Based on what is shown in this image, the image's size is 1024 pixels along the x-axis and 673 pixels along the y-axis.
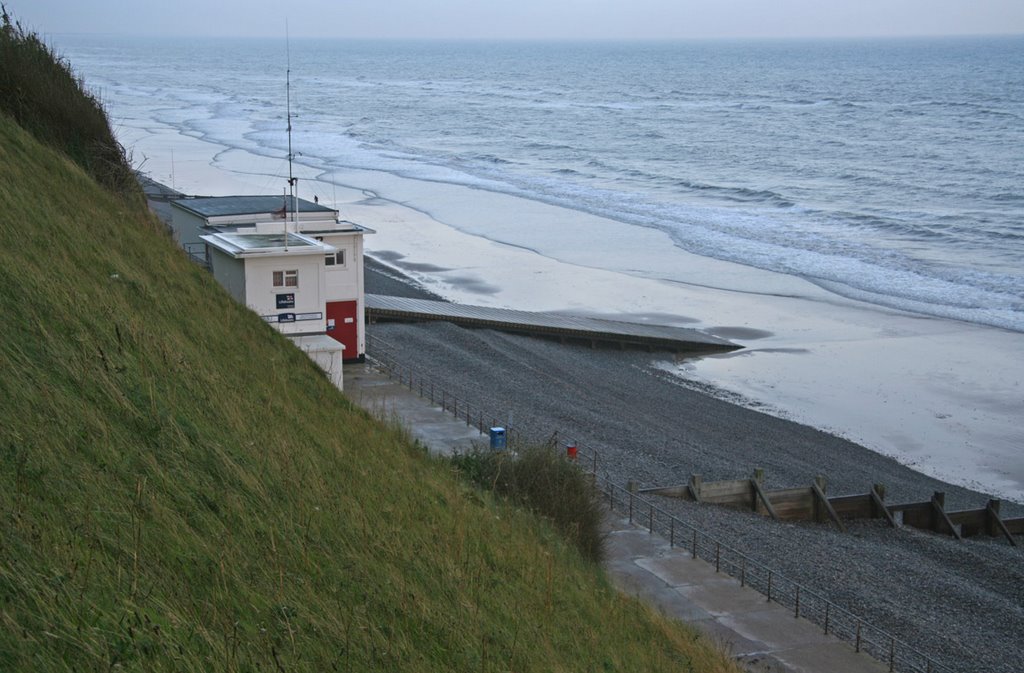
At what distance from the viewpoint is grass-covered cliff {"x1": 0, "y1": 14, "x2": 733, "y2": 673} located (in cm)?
592

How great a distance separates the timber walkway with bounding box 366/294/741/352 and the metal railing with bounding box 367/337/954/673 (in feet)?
37.0

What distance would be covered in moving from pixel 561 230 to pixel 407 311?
21.3 metres

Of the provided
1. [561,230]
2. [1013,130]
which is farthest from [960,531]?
[1013,130]

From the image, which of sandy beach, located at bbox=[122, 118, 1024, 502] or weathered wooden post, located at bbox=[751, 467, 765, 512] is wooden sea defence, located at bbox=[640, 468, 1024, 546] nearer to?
weathered wooden post, located at bbox=[751, 467, 765, 512]

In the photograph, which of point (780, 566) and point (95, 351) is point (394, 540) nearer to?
point (95, 351)

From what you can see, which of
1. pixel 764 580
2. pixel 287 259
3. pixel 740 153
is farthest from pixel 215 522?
pixel 740 153

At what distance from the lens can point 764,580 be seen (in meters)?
16.0

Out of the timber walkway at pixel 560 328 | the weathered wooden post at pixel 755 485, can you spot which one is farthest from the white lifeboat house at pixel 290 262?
the weathered wooden post at pixel 755 485

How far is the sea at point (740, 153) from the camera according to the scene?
4694cm

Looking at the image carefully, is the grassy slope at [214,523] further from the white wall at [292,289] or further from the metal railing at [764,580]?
the white wall at [292,289]

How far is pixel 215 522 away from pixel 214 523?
20 millimetres

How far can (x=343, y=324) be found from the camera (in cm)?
2539

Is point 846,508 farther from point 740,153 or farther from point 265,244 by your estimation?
point 740,153

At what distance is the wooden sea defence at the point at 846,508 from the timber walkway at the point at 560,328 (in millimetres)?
12717
